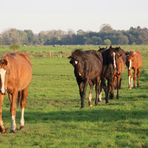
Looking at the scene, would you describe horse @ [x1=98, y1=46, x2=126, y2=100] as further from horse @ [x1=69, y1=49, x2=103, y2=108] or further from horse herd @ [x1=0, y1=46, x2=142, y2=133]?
horse @ [x1=69, y1=49, x2=103, y2=108]

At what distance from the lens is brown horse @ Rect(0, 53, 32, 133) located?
11477 millimetres

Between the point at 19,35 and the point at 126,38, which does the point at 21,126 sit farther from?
the point at 19,35

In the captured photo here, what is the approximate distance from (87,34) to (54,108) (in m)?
146

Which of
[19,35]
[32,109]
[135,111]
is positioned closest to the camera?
[135,111]

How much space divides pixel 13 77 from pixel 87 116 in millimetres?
3781

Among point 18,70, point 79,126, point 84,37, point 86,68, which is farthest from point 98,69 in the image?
point 84,37

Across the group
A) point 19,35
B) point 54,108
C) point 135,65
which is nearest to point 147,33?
point 19,35

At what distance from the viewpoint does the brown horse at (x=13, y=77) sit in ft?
37.7

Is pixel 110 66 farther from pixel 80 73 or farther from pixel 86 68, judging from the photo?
pixel 80 73

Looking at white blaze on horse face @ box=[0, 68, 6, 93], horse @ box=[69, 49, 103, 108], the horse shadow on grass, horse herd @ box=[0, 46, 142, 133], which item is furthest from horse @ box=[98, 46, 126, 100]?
white blaze on horse face @ box=[0, 68, 6, 93]

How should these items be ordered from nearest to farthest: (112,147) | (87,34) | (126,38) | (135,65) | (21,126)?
1. (112,147)
2. (21,126)
3. (135,65)
4. (126,38)
5. (87,34)

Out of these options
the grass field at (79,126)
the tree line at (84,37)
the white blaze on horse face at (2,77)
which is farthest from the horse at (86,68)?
the tree line at (84,37)

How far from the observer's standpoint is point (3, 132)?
12.1m

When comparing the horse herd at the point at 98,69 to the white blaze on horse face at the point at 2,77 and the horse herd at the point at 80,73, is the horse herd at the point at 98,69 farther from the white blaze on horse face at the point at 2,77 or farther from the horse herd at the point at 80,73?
the white blaze on horse face at the point at 2,77
